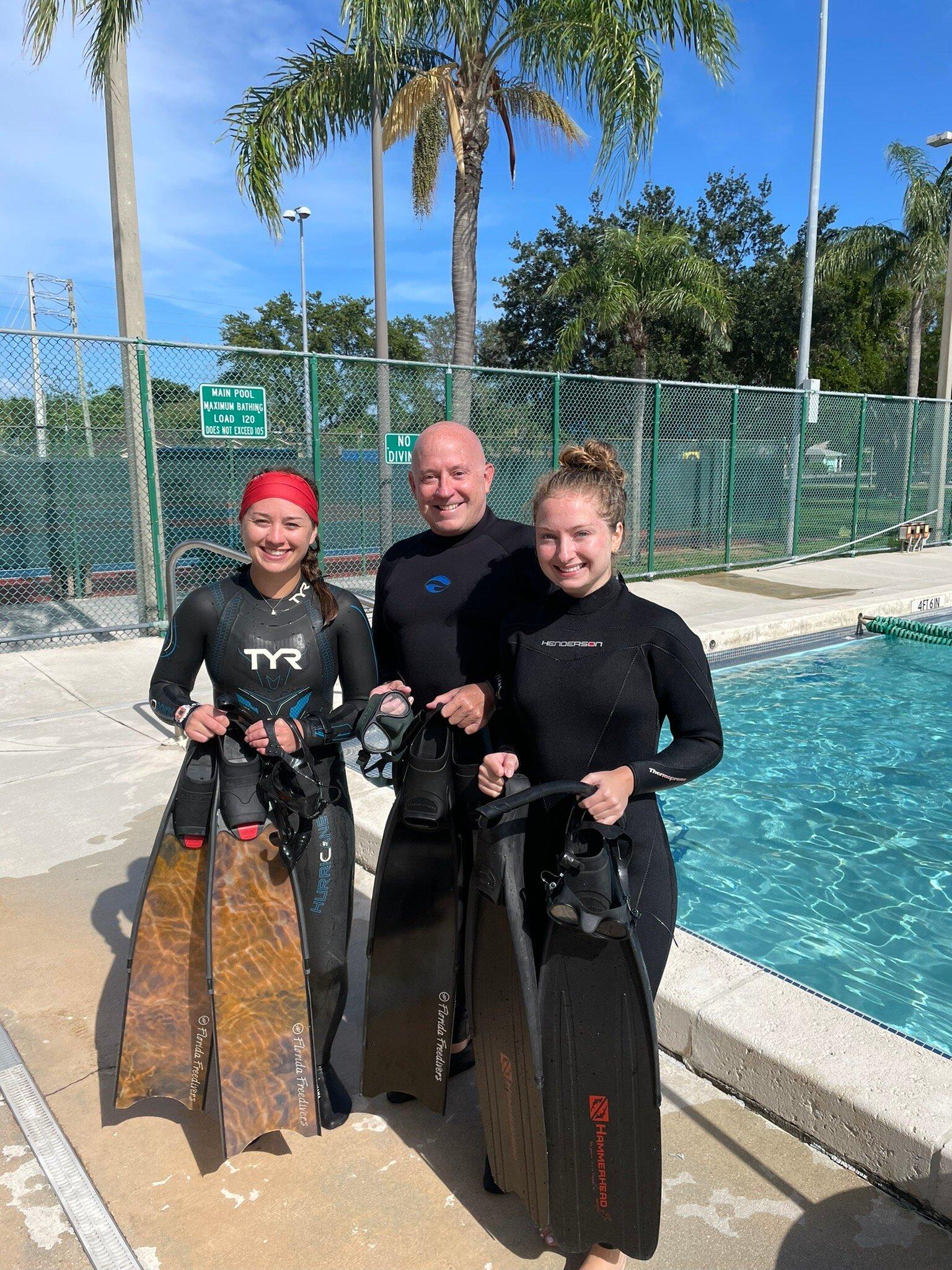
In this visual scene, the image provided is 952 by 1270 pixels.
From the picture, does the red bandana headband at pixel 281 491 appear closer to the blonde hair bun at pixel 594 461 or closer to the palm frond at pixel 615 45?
the blonde hair bun at pixel 594 461

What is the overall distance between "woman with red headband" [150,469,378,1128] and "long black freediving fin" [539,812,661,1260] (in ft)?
2.42

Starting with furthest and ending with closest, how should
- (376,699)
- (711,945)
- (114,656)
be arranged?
1. (114,656)
2. (711,945)
3. (376,699)

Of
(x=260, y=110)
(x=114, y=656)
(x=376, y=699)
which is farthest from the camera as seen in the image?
(x=260, y=110)

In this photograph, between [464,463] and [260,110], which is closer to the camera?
[464,463]

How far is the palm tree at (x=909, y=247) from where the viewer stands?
1010 inches

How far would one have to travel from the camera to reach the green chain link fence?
895cm

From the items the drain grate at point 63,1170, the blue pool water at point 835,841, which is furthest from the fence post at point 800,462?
the drain grate at point 63,1170

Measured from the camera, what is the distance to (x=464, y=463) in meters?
2.44

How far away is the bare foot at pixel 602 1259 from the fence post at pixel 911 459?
16.6 meters

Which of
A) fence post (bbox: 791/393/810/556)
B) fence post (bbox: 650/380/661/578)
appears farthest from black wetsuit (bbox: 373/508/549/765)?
fence post (bbox: 791/393/810/556)

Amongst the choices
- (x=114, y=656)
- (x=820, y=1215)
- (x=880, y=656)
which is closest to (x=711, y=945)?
(x=820, y=1215)

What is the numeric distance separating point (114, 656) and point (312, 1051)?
6378 millimetres

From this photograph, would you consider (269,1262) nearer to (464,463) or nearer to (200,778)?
(200,778)

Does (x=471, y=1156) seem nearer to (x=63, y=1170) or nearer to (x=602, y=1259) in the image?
(x=602, y=1259)
